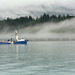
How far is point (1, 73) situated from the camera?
28328 millimetres

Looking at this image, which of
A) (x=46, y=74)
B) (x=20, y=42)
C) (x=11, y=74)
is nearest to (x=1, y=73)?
(x=11, y=74)

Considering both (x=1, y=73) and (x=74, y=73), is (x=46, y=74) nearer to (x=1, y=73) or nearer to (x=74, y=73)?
(x=74, y=73)

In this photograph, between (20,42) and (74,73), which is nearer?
(74,73)

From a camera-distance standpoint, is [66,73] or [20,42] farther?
[20,42]

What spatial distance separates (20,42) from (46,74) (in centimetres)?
16535

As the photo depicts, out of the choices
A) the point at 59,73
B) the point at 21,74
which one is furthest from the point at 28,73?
the point at 59,73

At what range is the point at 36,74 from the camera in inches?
1080

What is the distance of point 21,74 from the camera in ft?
90.6

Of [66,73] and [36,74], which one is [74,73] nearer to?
[66,73]

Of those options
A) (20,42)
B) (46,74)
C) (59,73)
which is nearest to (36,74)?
(46,74)

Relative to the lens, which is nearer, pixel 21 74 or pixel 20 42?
pixel 21 74

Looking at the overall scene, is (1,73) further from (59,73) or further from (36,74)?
(59,73)

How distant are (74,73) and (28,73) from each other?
7.40m

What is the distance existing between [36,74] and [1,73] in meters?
5.73
